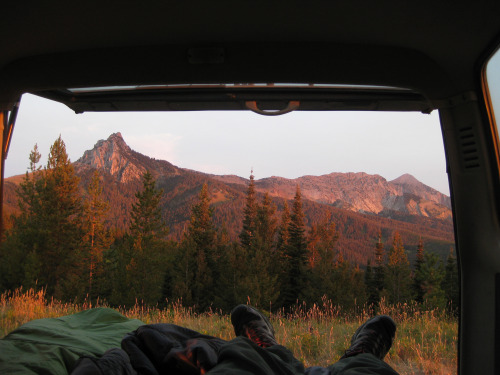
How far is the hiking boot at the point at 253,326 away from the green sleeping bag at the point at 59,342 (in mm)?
645

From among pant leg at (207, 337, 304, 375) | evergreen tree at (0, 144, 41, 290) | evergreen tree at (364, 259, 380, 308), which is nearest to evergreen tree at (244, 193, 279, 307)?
evergreen tree at (364, 259, 380, 308)

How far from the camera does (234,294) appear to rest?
2725 centimetres

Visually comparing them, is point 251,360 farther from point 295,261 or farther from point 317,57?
point 295,261

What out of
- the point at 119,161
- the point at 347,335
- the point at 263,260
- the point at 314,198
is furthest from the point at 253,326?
the point at 119,161

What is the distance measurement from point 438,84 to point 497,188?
0.44m

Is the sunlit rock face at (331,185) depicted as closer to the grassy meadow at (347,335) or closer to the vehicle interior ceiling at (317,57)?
the grassy meadow at (347,335)

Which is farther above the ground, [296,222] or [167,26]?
[296,222]

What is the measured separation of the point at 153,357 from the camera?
137 cm

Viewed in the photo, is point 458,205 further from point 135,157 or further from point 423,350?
point 135,157

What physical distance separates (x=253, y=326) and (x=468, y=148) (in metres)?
1.34

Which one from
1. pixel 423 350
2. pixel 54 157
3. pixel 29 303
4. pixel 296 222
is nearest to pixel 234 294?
pixel 296 222

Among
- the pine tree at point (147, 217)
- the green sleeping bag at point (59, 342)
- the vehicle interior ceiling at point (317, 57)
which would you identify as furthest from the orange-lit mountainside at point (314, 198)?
the vehicle interior ceiling at point (317, 57)

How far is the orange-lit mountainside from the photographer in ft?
133

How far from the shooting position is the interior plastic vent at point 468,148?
1.31 m
